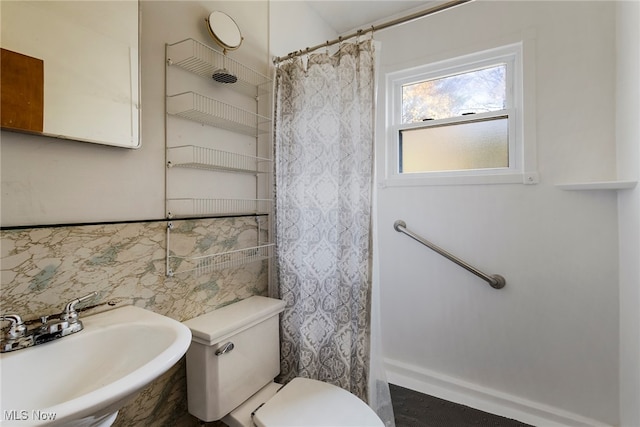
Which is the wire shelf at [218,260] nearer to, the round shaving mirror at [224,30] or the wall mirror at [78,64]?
the wall mirror at [78,64]

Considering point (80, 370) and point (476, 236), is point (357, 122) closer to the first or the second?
point (476, 236)

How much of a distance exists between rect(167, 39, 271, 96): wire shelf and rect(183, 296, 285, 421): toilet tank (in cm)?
109

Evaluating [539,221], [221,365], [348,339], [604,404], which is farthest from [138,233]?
[604,404]

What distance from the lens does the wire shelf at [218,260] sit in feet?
4.09

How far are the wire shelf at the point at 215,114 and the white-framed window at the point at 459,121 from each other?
0.97m

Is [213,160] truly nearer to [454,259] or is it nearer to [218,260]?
[218,260]

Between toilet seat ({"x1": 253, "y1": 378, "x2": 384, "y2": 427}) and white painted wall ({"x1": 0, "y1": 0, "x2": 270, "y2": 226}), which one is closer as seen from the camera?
white painted wall ({"x1": 0, "y1": 0, "x2": 270, "y2": 226})

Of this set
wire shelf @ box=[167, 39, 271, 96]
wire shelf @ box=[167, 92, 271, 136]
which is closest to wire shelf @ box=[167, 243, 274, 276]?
wire shelf @ box=[167, 92, 271, 136]

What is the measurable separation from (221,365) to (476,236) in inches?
61.1

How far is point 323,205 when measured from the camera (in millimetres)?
1517

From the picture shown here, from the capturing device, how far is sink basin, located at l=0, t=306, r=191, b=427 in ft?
1.94

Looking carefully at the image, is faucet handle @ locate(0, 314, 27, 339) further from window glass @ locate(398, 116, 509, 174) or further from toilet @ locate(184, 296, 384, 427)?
window glass @ locate(398, 116, 509, 174)

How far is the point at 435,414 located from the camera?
5.63ft

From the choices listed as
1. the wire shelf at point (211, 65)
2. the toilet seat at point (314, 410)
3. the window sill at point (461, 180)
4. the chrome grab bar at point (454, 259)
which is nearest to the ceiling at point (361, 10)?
the wire shelf at point (211, 65)
